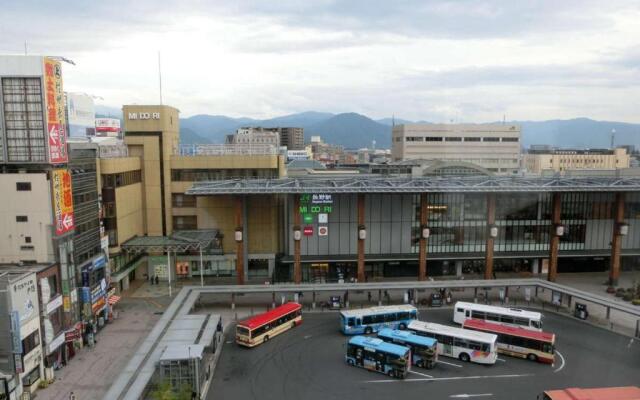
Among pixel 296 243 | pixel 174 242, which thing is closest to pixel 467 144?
pixel 296 243

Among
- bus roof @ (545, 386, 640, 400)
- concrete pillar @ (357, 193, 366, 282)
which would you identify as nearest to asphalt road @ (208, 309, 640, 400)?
bus roof @ (545, 386, 640, 400)

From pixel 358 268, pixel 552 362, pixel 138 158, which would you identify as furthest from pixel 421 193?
pixel 138 158

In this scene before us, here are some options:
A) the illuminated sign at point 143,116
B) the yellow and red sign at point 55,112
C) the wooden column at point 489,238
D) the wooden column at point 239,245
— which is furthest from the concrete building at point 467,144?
the yellow and red sign at point 55,112

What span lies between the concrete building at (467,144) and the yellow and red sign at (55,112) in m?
109

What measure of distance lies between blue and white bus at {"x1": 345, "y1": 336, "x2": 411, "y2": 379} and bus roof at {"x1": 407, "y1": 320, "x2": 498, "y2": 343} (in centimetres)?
365

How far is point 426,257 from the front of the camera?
48.0m

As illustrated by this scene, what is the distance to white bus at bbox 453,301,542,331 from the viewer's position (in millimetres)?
34281

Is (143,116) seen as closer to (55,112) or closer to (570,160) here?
(55,112)

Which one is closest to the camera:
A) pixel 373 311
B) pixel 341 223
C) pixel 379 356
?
pixel 379 356

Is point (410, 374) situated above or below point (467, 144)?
below

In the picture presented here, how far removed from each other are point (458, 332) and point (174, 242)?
27.8 metres

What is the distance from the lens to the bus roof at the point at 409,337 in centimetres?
2962

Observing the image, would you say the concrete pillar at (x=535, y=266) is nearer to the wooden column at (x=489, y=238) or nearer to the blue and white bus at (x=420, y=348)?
the wooden column at (x=489, y=238)

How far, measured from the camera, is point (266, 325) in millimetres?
33562
